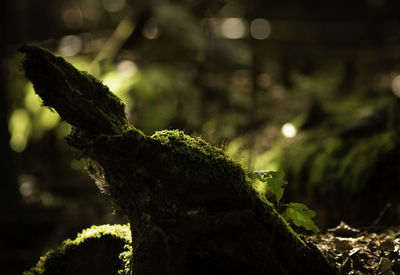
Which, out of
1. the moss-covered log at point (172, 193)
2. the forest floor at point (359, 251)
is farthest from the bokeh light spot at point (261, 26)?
the moss-covered log at point (172, 193)

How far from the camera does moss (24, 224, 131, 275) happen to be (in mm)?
2492

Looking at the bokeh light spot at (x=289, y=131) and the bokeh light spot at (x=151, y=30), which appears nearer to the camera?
the bokeh light spot at (x=289, y=131)

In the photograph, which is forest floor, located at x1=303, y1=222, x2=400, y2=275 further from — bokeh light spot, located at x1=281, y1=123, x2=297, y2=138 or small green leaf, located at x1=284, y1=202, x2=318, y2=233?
bokeh light spot, located at x1=281, y1=123, x2=297, y2=138

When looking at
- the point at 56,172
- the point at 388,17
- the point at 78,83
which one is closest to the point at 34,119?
the point at 56,172

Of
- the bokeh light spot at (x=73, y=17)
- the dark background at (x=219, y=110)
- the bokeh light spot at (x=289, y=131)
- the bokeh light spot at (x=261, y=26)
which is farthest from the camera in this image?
the bokeh light spot at (x=73, y=17)

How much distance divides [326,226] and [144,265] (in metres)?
3.21

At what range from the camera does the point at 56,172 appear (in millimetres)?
9992

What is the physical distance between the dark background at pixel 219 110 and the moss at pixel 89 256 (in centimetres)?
91

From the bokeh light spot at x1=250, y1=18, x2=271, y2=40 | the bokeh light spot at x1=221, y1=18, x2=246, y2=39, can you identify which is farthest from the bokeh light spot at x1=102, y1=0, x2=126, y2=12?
the bokeh light spot at x1=250, y1=18, x2=271, y2=40

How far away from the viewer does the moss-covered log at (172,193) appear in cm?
196

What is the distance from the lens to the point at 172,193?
207 cm

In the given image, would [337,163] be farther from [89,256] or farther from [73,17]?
[73,17]

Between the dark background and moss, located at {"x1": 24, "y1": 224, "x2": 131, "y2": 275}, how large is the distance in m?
0.91

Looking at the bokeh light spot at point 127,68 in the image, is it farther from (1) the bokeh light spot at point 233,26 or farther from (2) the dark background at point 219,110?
(1) the bokeh light spot at point 233,26
